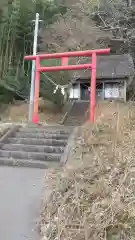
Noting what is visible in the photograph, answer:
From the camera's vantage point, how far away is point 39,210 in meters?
4.01

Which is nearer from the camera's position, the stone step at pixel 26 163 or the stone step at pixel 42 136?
the stone step at pixel 26 163

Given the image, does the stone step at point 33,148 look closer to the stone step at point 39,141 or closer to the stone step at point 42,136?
the stone step at point 39,141

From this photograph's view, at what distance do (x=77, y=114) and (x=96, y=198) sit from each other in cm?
1488

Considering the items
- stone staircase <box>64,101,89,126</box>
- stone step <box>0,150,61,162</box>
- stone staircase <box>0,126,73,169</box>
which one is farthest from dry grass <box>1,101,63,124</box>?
stone step <box>0,150,61,162</box>

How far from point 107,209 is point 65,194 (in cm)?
75

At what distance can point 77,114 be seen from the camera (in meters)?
18.4

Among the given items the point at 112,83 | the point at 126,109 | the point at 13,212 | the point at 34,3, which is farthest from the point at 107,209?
the point at 34,3

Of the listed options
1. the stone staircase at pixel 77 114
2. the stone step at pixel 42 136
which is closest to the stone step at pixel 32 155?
the stone step at pixel 42 136

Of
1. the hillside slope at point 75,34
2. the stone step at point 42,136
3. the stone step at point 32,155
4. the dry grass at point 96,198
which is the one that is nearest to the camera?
the dry grass at point 96,198

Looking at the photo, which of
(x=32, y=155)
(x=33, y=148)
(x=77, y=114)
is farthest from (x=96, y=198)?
(x=77, y=114)

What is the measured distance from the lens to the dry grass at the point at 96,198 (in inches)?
122

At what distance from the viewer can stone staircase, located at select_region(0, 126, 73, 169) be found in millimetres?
6066

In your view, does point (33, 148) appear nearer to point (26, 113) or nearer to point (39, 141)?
point (39, 141)

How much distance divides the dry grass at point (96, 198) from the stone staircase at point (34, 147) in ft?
3.19
